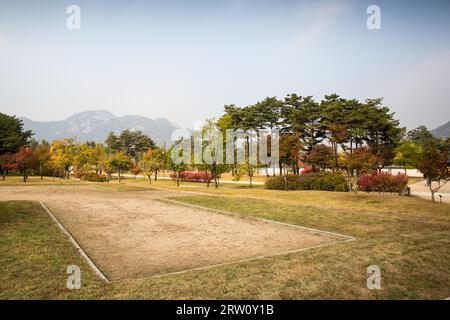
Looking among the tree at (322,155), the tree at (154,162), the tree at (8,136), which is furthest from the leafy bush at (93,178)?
the tree at (322,155)

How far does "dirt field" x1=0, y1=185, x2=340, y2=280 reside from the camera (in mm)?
7902

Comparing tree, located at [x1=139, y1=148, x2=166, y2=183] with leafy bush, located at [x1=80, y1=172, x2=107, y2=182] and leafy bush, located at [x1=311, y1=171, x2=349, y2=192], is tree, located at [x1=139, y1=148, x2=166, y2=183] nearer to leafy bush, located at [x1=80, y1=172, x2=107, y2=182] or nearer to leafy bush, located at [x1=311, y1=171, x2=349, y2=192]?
leafy bush, located at [x1=80, y1=172, x2=107, y2=182]

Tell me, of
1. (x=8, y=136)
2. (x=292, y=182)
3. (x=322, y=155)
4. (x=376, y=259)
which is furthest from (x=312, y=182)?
(x=8, y=136)

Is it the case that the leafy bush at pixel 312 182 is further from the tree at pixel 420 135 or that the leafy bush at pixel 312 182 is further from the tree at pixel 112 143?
the tree at pixel 420 135

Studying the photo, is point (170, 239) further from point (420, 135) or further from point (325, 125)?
point (420, 135)

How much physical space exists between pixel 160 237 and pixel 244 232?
324 cm

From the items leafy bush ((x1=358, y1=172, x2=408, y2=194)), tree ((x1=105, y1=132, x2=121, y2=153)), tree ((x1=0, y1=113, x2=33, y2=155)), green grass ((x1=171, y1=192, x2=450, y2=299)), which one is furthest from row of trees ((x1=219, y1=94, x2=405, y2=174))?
tree ((x1=105, y1=132, x2=121, y2=153))

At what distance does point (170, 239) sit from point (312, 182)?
22.1m

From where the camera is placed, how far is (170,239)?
1058cm

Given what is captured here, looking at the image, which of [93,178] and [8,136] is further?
[8,136]

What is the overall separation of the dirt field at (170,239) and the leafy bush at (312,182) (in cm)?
1590

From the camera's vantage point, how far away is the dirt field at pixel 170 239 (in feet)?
25.9

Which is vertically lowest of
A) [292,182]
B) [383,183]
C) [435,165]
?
[292,182]

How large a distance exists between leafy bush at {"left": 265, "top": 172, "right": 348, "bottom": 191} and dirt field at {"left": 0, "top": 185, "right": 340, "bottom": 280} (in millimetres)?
15904
